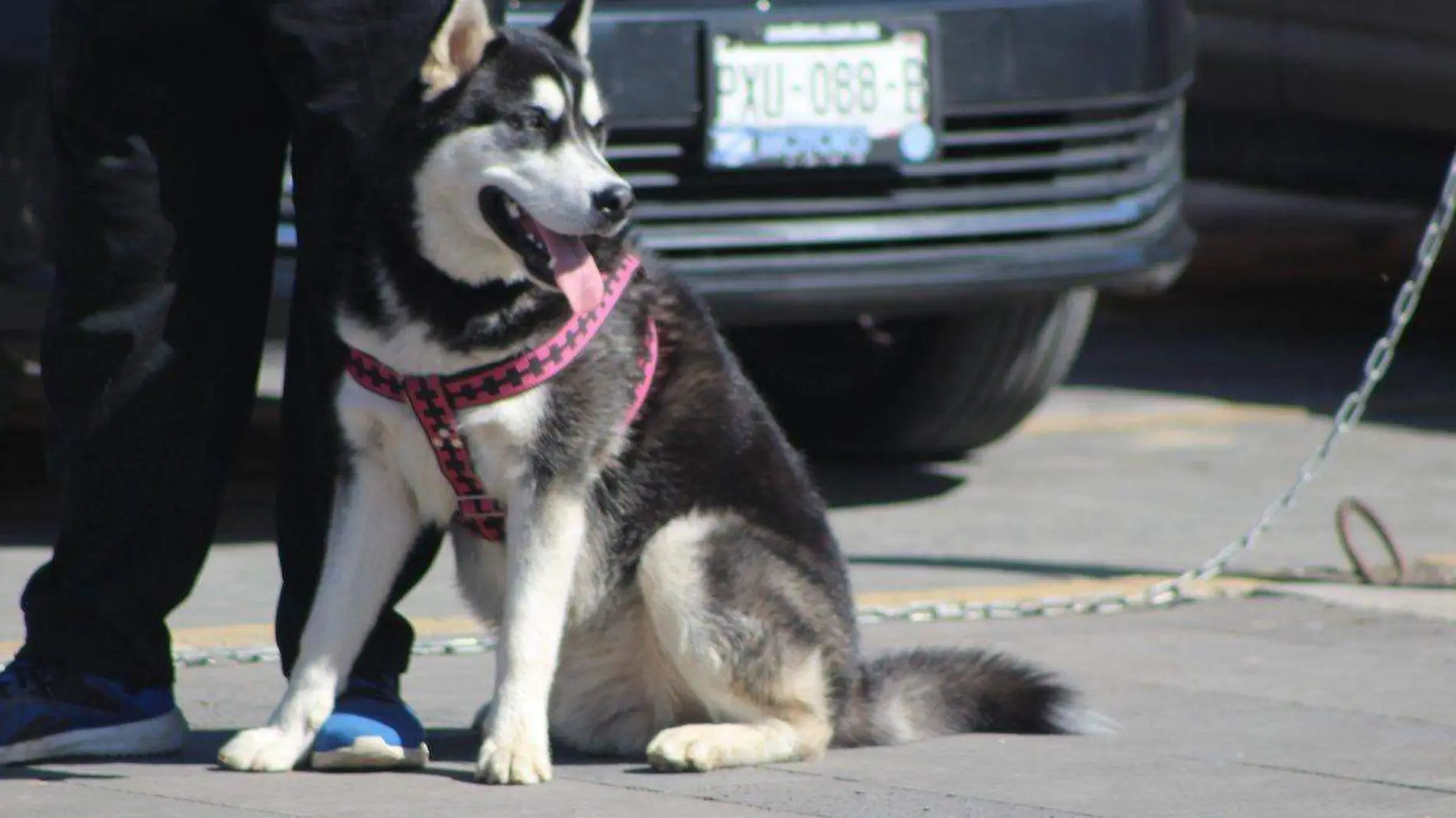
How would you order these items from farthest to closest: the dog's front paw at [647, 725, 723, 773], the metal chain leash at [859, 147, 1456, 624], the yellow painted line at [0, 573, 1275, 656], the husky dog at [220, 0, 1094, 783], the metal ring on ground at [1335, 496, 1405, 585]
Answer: the metal ring on ground at [1335, 496, 1405, 585], the metal chain leash at [859, 147, 1456, 624], the yellow painted line at [0, 573, 1275, 656], the dog's front paw at [647, 725, 723, 773], the husky dog at [220, 0, 1094, 783]

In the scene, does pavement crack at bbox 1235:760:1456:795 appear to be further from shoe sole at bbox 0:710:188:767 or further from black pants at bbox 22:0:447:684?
shoe sole at bbox 0:710:188:767

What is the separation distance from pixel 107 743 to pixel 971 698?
1291mm

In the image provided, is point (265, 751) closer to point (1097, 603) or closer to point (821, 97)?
point (1097, 603)

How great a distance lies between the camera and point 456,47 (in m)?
3.54

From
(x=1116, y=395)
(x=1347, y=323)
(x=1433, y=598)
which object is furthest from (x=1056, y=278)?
(x=1347, y=323)

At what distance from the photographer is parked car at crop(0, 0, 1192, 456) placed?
18.2 ft

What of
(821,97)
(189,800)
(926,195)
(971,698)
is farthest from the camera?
(926,195)

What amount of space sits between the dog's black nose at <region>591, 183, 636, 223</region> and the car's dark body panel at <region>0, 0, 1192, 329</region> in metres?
1.93

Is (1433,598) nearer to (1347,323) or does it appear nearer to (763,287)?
(763,287)

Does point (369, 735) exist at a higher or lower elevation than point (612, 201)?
lower

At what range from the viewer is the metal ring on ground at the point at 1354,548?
5.40 meters

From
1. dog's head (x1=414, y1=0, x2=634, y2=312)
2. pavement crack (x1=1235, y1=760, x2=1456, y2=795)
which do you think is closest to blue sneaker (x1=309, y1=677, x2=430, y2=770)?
dog's head (x1=414, y1=0, x2=634, y2=312)

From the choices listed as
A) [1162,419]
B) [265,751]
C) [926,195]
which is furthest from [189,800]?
[1162,419]

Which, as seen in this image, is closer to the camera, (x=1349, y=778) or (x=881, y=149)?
(x=1349, y=778)
